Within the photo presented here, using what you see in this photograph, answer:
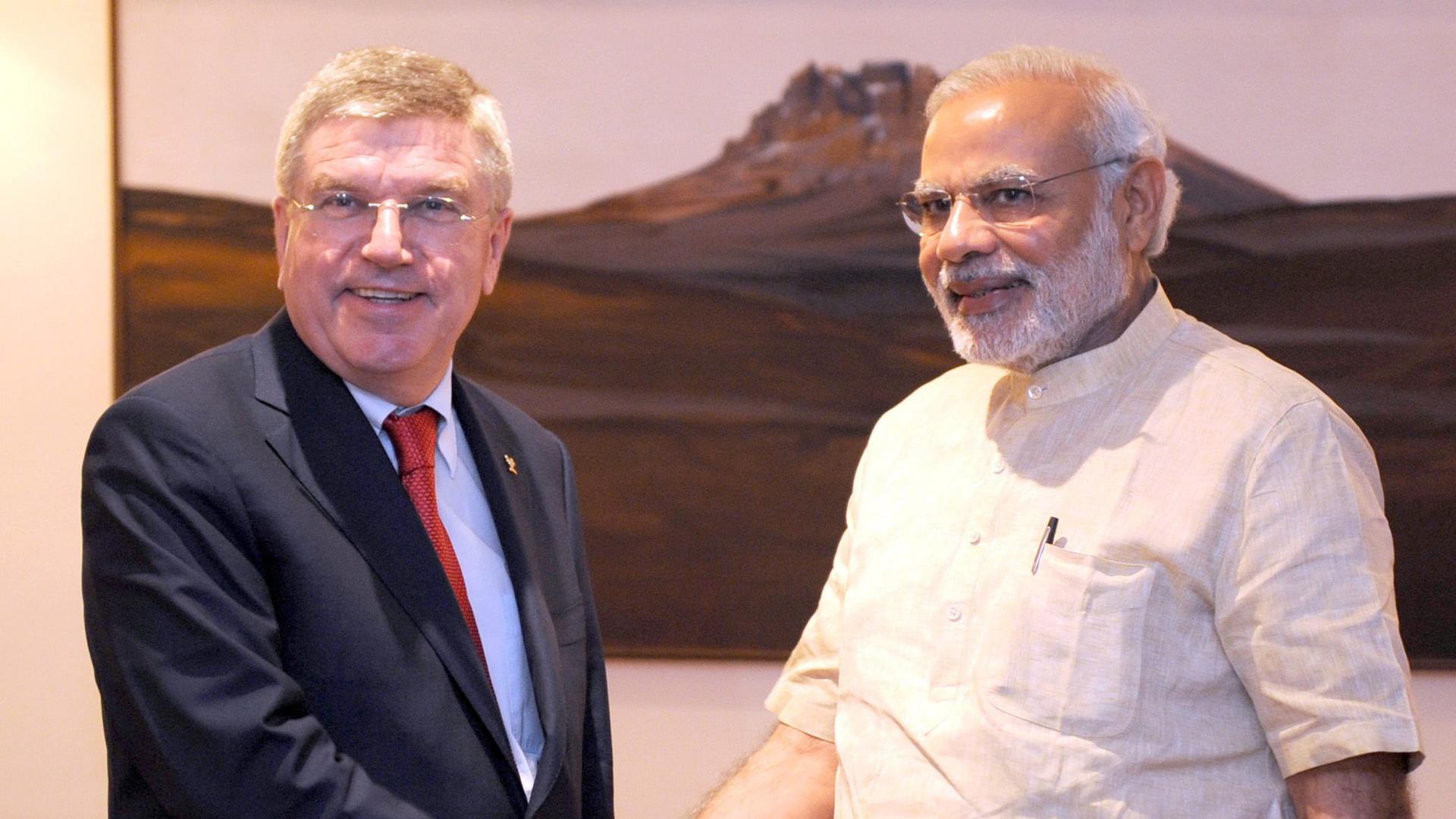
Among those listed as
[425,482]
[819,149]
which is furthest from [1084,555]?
[819,149]

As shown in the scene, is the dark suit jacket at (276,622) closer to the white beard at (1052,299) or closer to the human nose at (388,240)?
the human nose at (388,240)

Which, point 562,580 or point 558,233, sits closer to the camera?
point 562,580

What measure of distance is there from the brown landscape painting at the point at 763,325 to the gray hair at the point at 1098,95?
3.40ft

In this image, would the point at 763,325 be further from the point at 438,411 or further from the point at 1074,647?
the point at 1074,647

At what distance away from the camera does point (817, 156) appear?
2.87 meters

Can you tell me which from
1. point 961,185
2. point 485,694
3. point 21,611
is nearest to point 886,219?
point 961,185

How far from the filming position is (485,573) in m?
1.70

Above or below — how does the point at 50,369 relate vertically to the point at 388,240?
below

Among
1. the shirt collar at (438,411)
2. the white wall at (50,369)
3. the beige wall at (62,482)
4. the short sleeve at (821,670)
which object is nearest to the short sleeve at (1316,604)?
the short sleeve at (821,670)

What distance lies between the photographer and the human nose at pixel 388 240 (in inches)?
62.6

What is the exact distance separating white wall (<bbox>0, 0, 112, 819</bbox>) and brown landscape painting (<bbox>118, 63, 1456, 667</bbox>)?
134 mm

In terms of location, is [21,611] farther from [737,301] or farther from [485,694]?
[485,694]

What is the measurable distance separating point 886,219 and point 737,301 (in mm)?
370

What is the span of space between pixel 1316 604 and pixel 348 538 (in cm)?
111
